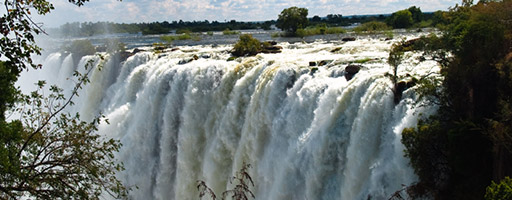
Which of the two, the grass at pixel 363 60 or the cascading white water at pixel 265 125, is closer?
the cascading white water at pixel 265 125

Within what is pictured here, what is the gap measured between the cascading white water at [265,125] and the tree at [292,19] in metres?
24.0

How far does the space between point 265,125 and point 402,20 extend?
1435 inches

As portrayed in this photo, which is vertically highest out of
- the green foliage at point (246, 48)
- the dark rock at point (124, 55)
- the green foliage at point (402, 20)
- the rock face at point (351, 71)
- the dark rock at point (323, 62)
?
the rock face at point (351, 71)

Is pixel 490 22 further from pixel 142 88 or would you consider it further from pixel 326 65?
pixel 142 88

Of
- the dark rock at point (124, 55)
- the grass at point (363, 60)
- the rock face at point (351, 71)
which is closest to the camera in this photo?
the rock face at point (351, 71)

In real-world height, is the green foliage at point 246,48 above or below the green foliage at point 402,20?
above

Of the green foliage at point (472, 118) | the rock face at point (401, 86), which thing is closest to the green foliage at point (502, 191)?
the green foliage at point (472, 118)

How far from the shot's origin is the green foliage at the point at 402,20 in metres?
46.7

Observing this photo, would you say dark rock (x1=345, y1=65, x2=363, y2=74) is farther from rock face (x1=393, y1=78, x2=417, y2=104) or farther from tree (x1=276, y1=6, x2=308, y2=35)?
tree (x1=276, y1=6, x2=308, y2=35)

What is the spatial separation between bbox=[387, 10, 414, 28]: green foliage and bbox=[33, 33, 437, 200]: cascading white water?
2723 centimetres

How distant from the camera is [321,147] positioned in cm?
1230

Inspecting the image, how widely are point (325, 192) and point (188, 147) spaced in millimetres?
7714

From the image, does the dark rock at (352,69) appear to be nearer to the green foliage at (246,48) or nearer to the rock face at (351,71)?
the rock face at (351,71)

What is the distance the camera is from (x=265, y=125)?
15.3m
